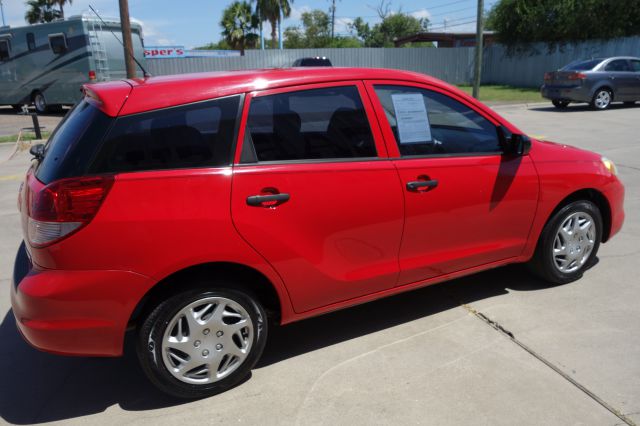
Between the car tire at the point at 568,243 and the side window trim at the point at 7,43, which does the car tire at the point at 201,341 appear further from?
the side window trim at the point at 7,43

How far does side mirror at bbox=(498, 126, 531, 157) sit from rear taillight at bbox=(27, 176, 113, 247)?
2.58 meters

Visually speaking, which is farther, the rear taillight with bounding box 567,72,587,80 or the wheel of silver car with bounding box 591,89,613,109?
the wheel of silver car with bounding box 591,89,613,109

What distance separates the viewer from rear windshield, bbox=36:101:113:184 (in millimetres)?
2564

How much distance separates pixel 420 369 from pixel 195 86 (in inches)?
81.9

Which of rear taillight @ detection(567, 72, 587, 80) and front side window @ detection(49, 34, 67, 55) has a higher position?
front side window @ detection(49, 34, 67, 55)

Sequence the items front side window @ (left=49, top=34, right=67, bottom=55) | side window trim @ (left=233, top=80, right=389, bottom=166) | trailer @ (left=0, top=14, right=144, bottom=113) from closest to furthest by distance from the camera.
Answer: side window trim @ (left=233, top=80, right=389, bottom=166), trailer @ (left=0, top=14, right=144, bottom=113), front side window @ (left=49, top=34, right=67, bottom=55)

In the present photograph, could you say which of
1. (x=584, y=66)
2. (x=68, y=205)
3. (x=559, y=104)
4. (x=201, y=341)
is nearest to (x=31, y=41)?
(x=559, y=104)

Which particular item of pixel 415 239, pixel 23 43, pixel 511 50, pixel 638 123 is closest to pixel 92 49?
pixel 23 43

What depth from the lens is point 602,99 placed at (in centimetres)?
1666

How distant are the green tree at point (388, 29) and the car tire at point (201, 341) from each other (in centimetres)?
7138

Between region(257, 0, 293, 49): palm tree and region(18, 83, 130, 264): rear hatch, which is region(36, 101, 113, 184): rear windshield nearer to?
region(18, 83, 130, 264): rear hatch

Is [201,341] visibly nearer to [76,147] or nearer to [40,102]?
[76,147]

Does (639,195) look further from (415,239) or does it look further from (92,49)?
(92,49)

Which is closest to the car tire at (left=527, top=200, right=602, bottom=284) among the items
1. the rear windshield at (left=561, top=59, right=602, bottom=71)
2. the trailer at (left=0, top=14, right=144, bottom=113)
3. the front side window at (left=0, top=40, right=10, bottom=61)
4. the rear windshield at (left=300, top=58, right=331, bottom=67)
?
the rear windshield at (left=561, top=59, right=602, bottom=71)
